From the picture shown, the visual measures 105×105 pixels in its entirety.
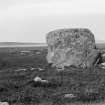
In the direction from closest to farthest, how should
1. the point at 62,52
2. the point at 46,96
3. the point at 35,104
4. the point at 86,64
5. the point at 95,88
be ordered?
1. the point at 35,104
2. the point at 46,96
3. the point at 95,88
4. the point at 86,64
5. the point at 62,52

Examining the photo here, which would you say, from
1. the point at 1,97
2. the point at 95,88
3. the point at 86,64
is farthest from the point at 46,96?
the point at 86,64

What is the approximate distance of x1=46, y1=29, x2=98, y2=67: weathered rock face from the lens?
125 ft

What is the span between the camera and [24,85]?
21469 millimetres

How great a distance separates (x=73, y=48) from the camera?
1553 inches

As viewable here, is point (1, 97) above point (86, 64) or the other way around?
above

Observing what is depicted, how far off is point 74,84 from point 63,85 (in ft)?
2.52

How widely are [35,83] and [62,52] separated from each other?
62.4 feet

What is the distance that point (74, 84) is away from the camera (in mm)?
21078

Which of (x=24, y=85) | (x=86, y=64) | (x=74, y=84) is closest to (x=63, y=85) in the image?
(x=74, y=84)

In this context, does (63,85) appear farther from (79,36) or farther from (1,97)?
(79,36)

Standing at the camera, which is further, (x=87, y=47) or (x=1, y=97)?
(x=87, y=47)

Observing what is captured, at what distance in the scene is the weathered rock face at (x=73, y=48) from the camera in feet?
125

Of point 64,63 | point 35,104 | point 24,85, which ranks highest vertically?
point 35,104

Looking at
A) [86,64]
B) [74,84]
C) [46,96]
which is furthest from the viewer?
[86,64]
